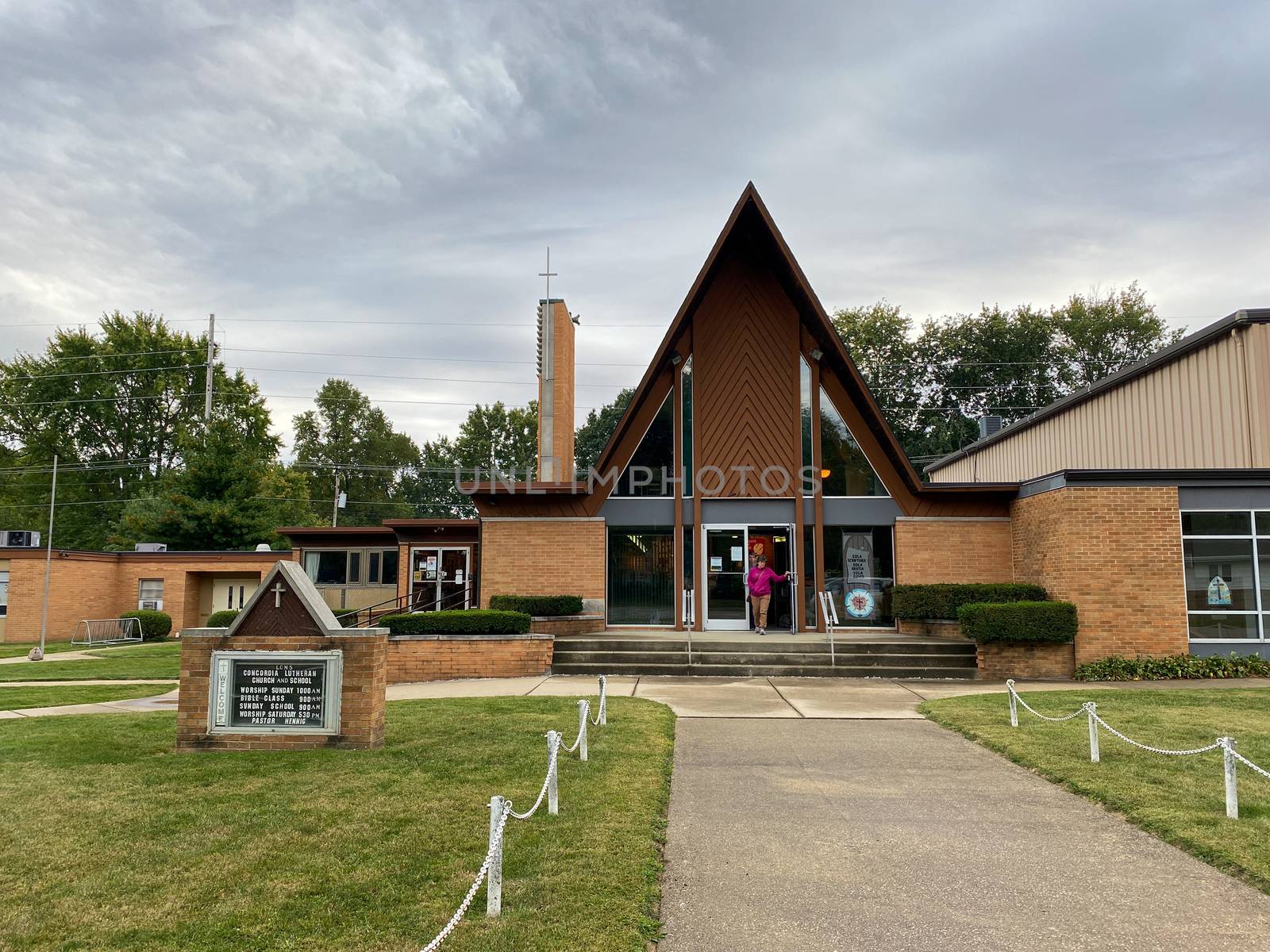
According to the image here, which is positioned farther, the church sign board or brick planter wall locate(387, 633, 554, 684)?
brick planter wall locate(387, 633, 554, 684)

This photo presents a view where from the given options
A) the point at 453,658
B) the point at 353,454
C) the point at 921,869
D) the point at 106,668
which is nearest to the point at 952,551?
the point at 453,658

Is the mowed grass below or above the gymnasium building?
below

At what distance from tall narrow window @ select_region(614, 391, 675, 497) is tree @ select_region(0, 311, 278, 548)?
42.2 m

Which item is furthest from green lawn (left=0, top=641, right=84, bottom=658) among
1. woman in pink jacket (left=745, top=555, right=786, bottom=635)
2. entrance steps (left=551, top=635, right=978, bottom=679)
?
woman in pink jacket (left=745, top=555, right=786, bottom=635)

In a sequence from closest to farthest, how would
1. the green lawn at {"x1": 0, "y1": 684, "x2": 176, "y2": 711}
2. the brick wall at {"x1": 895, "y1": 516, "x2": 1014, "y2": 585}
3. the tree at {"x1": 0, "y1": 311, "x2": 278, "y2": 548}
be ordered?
the green lawn at {"x1": 0, "y1": 684, "x2": 176, "y2": 711}
the brick wall at {"x1": 895, "y1": 516, "x2": 1014, "y2": 585}
the tree at {"x1": 0, "y1": 311, "x2": 278, "y2": 548}

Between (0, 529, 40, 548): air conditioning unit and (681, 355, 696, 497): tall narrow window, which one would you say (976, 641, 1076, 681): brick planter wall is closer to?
(681, 355, 696, 497): tall narrow window

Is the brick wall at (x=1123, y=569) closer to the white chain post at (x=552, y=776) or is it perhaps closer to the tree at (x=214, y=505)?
the white chain post at (x=552, y=776)

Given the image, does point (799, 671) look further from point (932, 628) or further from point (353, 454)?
point (353, 454)

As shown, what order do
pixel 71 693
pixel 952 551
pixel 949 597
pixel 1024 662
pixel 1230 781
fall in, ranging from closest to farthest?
1. pixel 1230 781
2. pixel 71 693
3. pixel 1024 662
4. pixel 949 597
5. pixel 952 551

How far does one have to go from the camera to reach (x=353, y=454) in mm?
63125

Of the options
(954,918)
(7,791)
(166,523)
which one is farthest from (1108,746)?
(166,523)

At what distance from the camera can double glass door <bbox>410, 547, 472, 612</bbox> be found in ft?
75.5

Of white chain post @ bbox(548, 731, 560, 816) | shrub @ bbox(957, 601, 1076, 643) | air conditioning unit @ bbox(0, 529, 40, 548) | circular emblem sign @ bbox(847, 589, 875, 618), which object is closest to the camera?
white chain post @ bbox(548, 731, 560, 816)

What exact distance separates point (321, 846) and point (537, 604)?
464 inches
